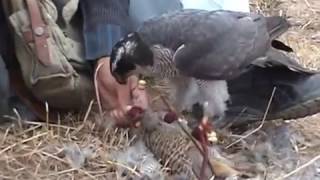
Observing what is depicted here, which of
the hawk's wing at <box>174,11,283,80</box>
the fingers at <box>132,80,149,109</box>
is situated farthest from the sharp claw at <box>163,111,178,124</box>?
the fingers at <box>132,80,149,109</box>

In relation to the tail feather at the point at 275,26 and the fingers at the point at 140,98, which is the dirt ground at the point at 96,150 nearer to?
the fingers at the point at 140,98

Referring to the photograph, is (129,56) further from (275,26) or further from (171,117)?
(275,26)

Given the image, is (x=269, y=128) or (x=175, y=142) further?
(x=269, y=128)

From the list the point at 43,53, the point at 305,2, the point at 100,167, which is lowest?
the point at 305,2

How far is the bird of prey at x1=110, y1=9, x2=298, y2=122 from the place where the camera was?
2.21m

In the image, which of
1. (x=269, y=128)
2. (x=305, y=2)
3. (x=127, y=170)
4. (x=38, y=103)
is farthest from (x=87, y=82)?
(x=305, y=2)

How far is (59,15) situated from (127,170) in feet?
1.52

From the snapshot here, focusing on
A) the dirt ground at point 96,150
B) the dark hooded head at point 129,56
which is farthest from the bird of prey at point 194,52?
the dirt ground at point 96,150

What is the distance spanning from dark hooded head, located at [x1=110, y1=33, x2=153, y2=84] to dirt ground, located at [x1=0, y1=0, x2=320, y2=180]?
245 mm

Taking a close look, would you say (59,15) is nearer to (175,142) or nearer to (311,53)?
(175,142)

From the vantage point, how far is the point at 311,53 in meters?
3.11

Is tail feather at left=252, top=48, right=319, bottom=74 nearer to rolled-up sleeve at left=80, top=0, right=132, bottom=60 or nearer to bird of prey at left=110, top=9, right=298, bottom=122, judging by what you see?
bird of prey at left=110, top=9, right=298, bottom=122

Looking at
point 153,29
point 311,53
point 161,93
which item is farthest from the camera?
point 311,53

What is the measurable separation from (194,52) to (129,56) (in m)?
0.16
